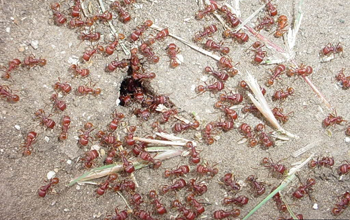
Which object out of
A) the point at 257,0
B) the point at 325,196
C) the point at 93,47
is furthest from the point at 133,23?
the point at 325,196

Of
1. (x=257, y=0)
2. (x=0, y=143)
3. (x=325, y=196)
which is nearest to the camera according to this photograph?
(x=0, y=143)

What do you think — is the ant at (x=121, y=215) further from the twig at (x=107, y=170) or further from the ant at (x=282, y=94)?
the ant at (x=282, y=94)

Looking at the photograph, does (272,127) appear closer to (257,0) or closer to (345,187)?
(345,187)

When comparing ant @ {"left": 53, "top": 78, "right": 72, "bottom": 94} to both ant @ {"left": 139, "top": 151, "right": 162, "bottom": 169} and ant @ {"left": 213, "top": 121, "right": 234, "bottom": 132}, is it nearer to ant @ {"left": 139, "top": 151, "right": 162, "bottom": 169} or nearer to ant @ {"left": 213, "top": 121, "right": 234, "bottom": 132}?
ant @ {"left": 139, "top": 151, "right": 162, "bottom": 169}

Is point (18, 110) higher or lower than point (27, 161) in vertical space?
higher

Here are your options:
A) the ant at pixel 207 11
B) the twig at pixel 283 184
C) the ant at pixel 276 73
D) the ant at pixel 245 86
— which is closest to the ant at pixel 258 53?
the ant at pixel 276 73

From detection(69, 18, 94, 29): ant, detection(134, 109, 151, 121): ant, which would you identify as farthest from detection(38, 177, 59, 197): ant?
detection(69, 18, 94, 29): ant

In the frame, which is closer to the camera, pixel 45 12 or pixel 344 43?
pixel 45 12
